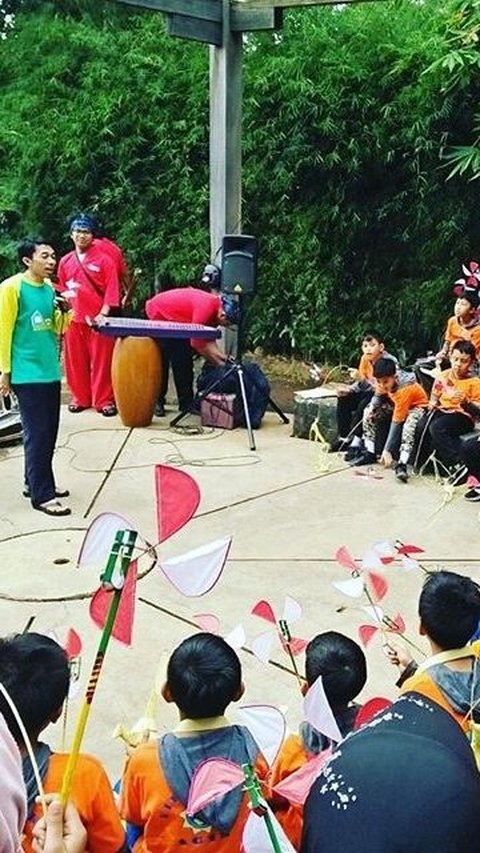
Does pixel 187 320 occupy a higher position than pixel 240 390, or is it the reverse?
pixel 187 320

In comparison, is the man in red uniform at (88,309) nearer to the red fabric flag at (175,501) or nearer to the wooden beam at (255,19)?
the wooden beam at (255,19)

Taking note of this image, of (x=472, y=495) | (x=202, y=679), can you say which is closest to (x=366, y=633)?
(x=202, y=679)

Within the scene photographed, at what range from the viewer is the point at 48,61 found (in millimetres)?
8180

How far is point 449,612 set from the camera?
2014 millimetres

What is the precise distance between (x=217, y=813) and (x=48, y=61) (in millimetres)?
7788

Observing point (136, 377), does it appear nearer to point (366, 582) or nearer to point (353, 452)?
point (353, 452)

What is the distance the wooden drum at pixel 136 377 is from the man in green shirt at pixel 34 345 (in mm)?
1498

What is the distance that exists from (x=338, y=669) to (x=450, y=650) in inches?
11.9

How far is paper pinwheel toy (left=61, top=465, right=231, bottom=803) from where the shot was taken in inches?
48.9

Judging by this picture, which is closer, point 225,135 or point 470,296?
point 470,296

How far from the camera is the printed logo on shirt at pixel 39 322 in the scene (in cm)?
409

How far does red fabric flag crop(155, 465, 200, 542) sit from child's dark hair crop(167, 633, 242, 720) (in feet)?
1.42

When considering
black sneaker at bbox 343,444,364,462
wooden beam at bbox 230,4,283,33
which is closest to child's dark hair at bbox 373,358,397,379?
black sneaker at bbox 343,444,364,462

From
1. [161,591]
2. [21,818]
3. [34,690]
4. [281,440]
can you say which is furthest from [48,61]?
[21,818]
